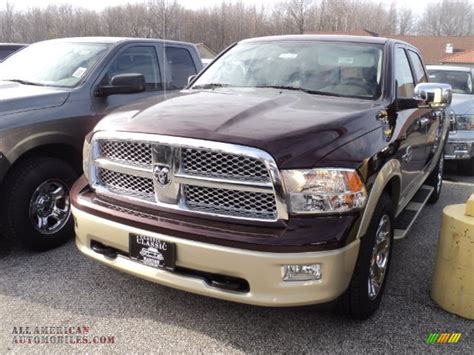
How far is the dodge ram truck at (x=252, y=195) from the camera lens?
8.66 feet

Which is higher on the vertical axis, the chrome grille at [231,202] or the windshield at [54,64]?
the windshield at [54,64]

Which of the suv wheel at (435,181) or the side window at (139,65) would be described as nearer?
the side window at (139,65)

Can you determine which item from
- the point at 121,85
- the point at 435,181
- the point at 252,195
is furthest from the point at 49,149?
the point at 435,181

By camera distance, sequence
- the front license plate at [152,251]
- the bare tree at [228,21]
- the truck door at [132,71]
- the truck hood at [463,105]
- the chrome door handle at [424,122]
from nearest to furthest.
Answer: the front license plate at [152,251] → the chrome door handle at [424,122] → the truck door at [132,71] → the truck hood at [463,105] → the bare tree at [228,21]

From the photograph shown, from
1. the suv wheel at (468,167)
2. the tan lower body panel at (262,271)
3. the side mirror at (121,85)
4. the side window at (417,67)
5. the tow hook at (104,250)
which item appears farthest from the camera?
the suv wheel at (468,167)

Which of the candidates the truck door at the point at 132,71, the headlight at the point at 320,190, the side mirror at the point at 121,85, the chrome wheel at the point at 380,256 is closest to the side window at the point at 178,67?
the truck door at the point at 132,71

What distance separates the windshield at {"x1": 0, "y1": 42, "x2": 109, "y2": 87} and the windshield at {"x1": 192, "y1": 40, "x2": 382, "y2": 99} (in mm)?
1291

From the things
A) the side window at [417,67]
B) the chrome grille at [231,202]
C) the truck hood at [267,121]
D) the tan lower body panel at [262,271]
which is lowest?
the tan lower body panel at [262,271]

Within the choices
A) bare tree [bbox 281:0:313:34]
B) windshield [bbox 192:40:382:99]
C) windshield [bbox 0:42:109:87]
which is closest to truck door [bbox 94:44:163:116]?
windshield [bbox 0:42:109:87]

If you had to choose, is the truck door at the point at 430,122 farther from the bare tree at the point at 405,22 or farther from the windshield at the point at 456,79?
the bare tree at the point at 405,22

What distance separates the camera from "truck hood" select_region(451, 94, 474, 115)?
808 cm

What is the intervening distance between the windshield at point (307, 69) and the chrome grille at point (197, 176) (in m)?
1.36

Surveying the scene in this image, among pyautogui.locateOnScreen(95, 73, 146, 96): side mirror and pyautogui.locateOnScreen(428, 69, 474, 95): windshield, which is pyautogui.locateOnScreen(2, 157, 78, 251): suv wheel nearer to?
pyautogui.locateOnScreen(95, 73, 146, 96): side mirror

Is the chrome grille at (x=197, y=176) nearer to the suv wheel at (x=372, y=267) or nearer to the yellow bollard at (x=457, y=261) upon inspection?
the suv wheel at (x=372, y=267)
